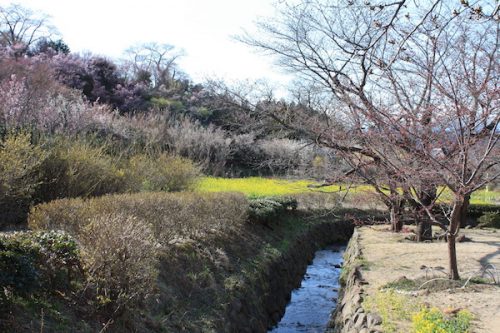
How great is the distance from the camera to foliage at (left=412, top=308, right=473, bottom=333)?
4792mm

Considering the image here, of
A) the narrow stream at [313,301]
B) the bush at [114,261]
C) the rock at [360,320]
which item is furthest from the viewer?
the narrow stream at [313,301]

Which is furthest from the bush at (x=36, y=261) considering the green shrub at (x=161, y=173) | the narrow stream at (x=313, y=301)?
the green shrub at (x=161, y=173)

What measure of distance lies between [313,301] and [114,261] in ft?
20.8

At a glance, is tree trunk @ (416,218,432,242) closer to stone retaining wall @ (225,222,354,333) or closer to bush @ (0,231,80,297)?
stone retaining wall @ (225,222,354,333)

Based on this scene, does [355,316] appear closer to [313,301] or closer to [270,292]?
[270,292]

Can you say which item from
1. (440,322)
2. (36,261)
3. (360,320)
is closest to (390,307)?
(360,320)

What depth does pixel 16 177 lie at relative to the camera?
8.06m

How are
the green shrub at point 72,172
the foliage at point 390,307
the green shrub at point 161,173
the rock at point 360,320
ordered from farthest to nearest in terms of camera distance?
1. the green shrub at point 161,173
2. the green shrub at point 72,172
3. the rock at point 360,320
4. the foliage at point 390,307

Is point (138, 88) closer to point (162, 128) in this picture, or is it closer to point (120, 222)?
point (162, 128)

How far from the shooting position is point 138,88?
116 feet

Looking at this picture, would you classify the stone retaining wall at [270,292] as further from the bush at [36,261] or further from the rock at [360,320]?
the bush at [36,261]

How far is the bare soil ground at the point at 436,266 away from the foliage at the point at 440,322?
0.14m

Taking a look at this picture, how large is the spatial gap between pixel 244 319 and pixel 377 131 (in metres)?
4.30

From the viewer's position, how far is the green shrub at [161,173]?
507 inches
